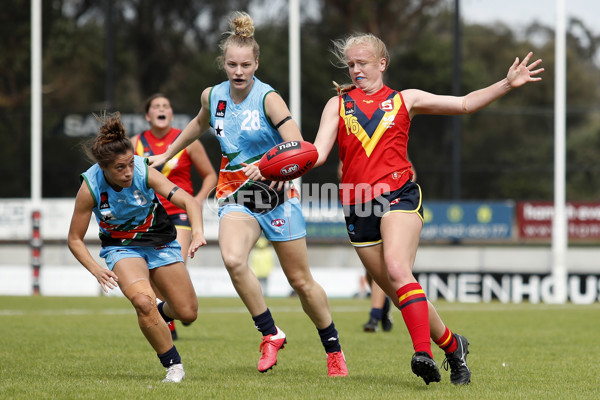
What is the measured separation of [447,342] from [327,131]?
142 cm

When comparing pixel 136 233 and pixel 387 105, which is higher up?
pixel 387 105

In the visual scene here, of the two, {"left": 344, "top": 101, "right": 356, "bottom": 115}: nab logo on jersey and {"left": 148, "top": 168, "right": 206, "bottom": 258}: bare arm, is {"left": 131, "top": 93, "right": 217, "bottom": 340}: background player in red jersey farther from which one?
{"left": 344, "top": 101, "right": 356, "bottom": 115}: nab logo on jersey

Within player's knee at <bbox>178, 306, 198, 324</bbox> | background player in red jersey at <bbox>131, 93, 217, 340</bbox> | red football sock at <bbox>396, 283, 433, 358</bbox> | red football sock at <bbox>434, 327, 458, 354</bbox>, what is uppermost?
background player in red jersey at <bbox>131, 93, 217, 340</bbox>

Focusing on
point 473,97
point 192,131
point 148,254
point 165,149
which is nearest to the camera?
point 473,97

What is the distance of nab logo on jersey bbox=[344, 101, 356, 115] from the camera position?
5.43m

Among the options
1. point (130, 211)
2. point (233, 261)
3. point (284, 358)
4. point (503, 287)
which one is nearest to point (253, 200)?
point (233, 261)

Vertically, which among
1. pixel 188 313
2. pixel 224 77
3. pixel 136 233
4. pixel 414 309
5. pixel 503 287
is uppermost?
pixel 224 77

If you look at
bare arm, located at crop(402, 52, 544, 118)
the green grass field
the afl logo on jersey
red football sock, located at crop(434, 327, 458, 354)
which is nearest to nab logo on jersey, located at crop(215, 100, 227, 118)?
the afl logo on jersey

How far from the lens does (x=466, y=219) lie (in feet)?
55.1

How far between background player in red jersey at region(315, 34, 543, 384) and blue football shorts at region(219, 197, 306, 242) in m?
0.51

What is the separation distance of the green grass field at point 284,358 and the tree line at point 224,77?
29.0 feet

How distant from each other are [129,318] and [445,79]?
16.3m

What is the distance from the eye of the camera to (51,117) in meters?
21.5

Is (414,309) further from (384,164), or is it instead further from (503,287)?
(503,287)
